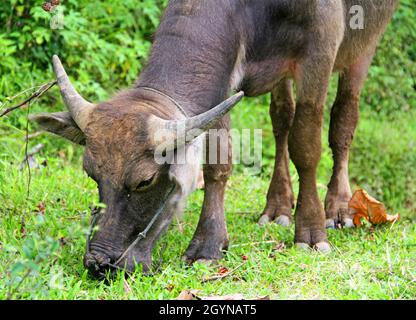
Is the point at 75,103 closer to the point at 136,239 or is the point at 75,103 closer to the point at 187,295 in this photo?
the point at 136,239

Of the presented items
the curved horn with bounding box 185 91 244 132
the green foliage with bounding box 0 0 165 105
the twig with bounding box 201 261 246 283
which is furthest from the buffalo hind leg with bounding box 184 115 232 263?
the green foliage with bounding box 0 0 165 105

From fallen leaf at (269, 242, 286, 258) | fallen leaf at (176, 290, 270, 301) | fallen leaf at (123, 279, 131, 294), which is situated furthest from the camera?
fallen leaf at (269, 242, 286, 258)

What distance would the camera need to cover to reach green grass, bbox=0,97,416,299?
4.05m

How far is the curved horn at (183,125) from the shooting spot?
4.28 m

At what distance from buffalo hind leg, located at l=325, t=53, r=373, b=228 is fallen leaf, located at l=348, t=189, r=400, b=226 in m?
0.58

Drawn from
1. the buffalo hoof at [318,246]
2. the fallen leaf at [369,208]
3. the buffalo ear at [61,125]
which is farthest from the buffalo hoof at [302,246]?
the buffalo ear at [61,125]

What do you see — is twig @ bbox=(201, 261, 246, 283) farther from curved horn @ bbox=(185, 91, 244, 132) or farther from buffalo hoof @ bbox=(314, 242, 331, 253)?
curved horn @ bbox=(185, 91, 244, 132)

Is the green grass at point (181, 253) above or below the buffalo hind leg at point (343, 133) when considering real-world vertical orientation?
below

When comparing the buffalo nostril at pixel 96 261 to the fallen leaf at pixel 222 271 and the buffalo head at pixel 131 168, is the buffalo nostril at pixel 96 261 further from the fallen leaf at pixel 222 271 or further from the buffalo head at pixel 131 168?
the fallen leaf at pixel 222 271

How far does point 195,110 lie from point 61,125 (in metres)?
→ 0.78

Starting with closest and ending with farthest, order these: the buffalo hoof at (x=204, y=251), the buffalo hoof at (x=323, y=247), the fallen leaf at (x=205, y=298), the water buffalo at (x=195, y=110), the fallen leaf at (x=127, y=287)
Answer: the fallen leaf at (x=205, y=298) → the fallen leaf at (x=127, y=287) → the water buffalo at (x=195, y=110) → the buffalo hoof at (x=204, y=251) → the buffalo hoof at (x=323, y=247)

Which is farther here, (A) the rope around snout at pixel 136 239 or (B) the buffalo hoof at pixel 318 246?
(B) the buffalo hoof at pixel 318 246
